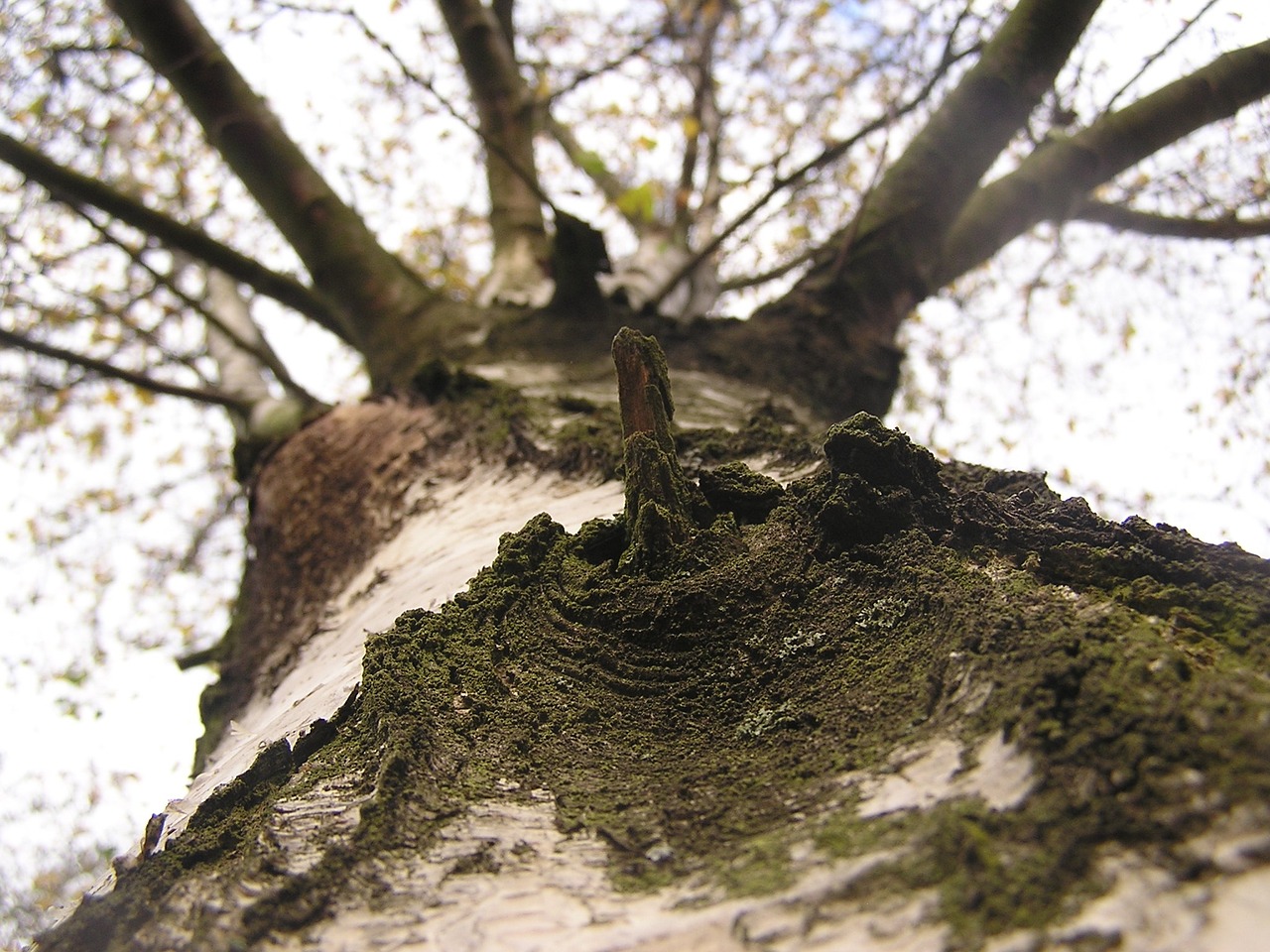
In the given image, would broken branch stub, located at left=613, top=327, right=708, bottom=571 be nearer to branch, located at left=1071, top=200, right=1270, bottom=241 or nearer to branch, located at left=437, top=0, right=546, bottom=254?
branch, located at left=437, top=0, right=546, bottom=254

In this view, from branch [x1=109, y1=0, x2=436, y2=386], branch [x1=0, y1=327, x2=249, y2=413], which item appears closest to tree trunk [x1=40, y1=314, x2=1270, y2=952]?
branch [x1=109, y1=0, x2=436, y2=386]

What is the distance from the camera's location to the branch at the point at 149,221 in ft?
10.1

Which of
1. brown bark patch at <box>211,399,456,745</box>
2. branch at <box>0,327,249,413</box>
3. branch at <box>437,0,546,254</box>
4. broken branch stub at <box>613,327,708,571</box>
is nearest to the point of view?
broken branch stub at <box>613,327,708,571</box>

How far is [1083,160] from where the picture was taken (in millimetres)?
3539

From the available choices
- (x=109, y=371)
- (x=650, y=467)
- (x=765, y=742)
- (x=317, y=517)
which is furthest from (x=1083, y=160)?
(x=109, y=371)

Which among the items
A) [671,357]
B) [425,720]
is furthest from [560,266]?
[425,720]

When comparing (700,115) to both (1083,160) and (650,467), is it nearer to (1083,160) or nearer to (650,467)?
(1083,160)

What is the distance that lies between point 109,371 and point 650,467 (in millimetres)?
2653

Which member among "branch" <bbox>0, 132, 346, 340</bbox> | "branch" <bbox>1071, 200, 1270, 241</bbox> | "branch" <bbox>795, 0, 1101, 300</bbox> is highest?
"branch" <bbox>0, 132, 346, 340</bbox>

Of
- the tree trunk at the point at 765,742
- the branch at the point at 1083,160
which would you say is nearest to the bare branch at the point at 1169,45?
the branch at the point at 1083,160

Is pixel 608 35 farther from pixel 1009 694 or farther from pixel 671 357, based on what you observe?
pixel 1009 694

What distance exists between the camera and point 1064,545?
1.18m

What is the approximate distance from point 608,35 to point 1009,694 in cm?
580

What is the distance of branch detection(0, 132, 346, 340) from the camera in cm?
307
